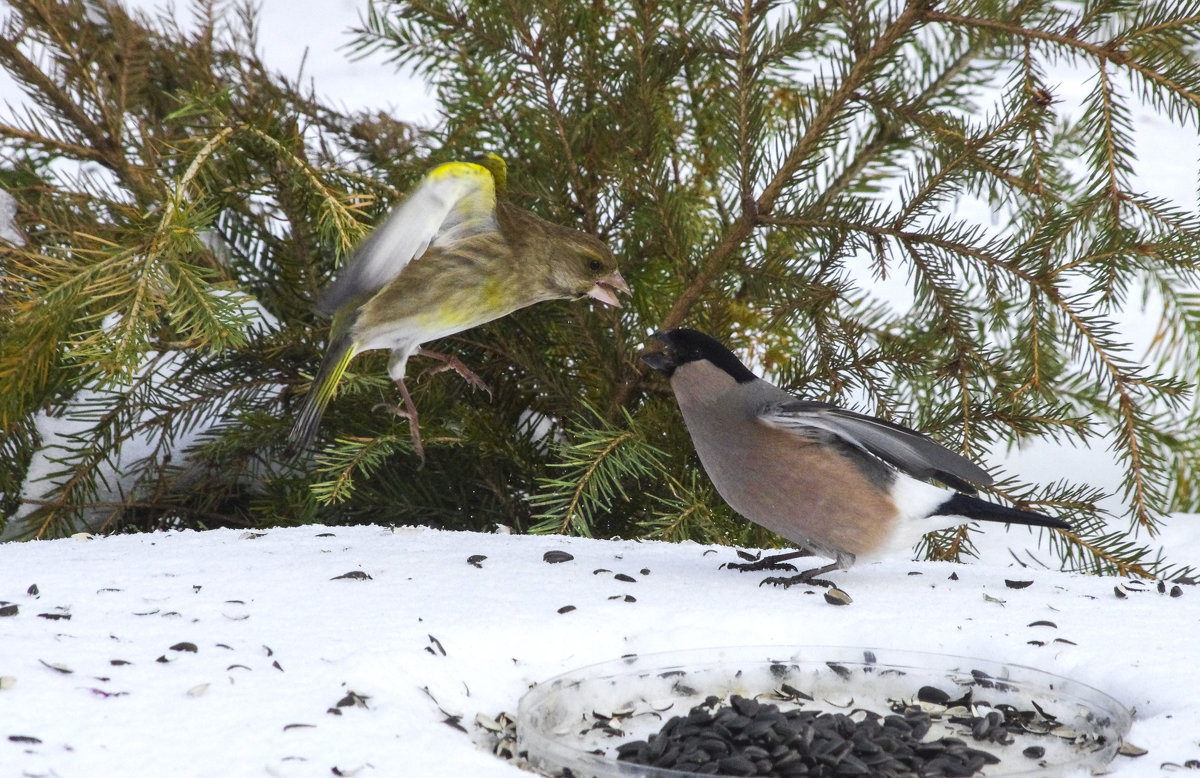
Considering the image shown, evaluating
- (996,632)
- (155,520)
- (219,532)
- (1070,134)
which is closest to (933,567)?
(996,632)

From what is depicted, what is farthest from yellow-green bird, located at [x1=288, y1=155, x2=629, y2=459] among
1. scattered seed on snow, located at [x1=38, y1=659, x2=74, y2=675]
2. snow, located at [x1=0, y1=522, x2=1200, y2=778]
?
scattered seed on snow, located at [x1=38, y1=659, x2=74, y2=675]

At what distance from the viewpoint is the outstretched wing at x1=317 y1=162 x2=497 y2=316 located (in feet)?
5.55

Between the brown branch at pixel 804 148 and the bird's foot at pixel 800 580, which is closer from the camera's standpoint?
the bird's foot at pixel 800 580

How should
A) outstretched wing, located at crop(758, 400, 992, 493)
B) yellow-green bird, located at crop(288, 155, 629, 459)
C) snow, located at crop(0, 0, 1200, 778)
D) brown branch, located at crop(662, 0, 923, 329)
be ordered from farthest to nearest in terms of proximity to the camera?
brown branch, located at crop(662, 0, 923, 329) < outstretched wing, located at crop(758, 400, 992, 493) < yellow-green bird, located at crop(288, 155, 629, 459) < snow, located at crop(0, 0, 1200, 778)

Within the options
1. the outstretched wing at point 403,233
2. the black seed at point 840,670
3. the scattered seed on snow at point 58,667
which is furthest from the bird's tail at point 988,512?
the scattered seed on snow at point 58,667

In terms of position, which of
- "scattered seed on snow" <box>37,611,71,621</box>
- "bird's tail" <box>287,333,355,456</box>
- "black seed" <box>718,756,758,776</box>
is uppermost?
"bird's tail" <box>287,333,355,456</box>

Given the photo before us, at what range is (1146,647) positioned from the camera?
1.71 meters

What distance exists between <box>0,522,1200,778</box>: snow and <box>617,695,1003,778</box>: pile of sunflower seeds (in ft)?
0.62

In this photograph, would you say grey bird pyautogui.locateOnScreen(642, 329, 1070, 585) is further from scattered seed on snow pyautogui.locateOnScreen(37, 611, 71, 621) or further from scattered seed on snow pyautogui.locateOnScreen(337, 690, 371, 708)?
scattered seed on snow pyautogui.locateOnScreen(37, 611, 71, 621)

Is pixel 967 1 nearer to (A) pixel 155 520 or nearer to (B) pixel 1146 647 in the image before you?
(B) pixel 1146 647

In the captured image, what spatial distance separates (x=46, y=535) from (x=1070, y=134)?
7.71 ft

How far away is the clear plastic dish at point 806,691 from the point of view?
151 centimetres

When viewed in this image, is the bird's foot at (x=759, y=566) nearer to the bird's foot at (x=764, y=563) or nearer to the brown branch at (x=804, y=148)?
the bird's foot at (x=764, y=563)

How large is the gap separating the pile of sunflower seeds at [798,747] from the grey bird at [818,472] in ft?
1.51
